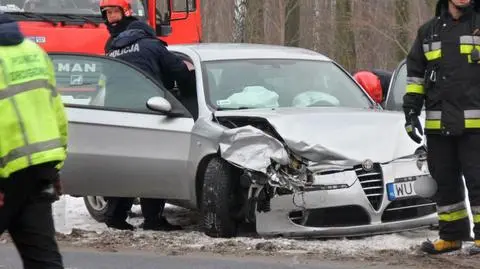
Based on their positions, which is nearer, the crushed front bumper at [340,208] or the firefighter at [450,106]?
the firefighter at [450,106]

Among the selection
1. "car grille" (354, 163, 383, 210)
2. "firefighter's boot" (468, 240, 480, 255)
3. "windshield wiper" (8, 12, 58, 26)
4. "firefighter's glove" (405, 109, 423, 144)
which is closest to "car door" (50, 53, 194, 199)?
"car grille" (354, 163, 383, 210)

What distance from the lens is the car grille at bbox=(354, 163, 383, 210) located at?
23.3 feet

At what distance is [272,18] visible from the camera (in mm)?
33438

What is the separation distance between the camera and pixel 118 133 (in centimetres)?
784

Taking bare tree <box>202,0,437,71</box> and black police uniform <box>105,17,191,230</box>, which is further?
bare tree <box>202,0,437,71</box>

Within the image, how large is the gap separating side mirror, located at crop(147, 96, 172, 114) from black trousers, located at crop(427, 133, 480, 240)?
2.24m

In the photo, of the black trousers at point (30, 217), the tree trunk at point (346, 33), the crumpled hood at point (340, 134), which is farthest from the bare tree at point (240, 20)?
the black trousers at point (30, 217)

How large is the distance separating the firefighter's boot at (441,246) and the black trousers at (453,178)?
0.04 metres

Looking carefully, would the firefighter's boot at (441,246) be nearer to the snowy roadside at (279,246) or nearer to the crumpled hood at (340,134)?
the snowy roadside at (279,246)

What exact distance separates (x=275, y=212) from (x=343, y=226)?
0.52m

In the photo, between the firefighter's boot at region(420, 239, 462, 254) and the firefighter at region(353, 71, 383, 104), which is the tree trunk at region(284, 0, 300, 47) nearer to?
the firefighter at region(353, 71, 383, 104)

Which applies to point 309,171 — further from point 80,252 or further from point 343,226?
point 80,252

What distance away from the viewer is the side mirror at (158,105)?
7.71 meters

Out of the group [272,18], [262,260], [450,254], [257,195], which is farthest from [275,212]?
[272,18]
